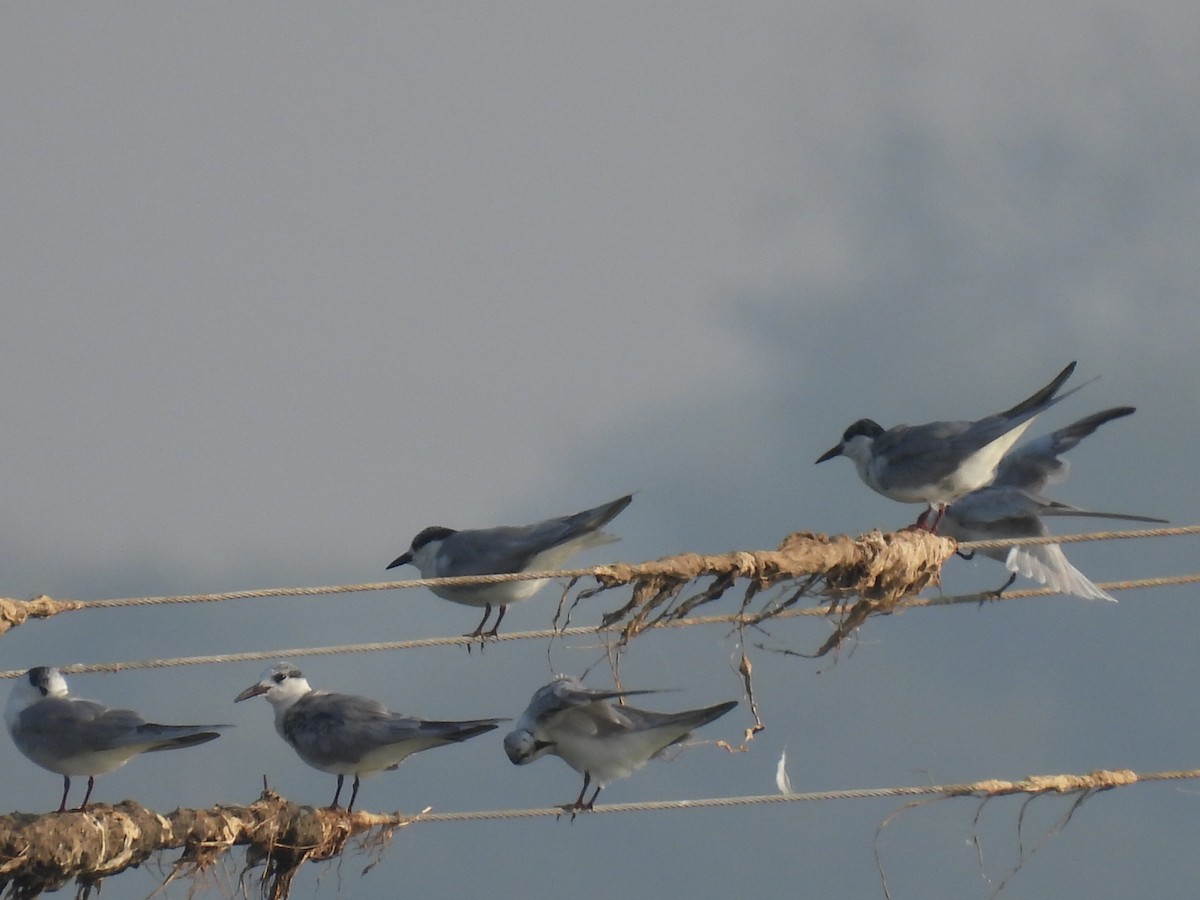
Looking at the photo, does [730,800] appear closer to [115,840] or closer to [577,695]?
[577,695]

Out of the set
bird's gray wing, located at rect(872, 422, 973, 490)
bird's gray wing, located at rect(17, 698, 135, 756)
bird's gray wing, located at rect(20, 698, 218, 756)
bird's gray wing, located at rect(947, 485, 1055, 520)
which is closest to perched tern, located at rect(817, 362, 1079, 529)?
bird's gray wing, located at rect(872, 422, 973, 490)

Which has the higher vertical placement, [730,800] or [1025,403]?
[1025,403]

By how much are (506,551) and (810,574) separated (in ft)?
6.99

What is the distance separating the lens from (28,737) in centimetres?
1002

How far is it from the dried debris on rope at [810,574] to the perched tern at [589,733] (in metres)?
0.93

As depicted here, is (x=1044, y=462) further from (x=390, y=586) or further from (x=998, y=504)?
(x=390, y=586)

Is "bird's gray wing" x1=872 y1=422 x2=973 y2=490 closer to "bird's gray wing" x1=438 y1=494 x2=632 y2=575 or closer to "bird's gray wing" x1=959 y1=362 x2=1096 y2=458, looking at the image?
"bird's gray wing" x1=959 y1=362 x2=1096 y2=458

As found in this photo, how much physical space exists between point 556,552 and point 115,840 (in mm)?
2483

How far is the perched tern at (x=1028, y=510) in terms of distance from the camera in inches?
416

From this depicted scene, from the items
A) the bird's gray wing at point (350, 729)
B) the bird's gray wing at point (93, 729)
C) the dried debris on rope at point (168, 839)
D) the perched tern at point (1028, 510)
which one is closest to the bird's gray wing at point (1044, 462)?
the perched tern at point (1028, 510)

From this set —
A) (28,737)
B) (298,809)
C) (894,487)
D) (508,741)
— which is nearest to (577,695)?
(508,741)

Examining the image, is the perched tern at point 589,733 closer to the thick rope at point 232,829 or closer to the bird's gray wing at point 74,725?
the thick rope at point 232,829

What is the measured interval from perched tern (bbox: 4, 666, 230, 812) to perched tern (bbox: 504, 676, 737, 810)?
1525mm

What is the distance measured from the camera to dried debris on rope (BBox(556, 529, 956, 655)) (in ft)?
27.5
